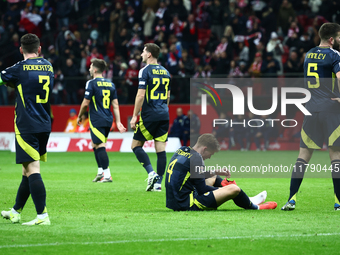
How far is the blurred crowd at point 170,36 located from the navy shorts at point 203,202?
14.2 m

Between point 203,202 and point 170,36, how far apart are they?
55.0 feet

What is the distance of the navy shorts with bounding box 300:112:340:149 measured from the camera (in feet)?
23.4

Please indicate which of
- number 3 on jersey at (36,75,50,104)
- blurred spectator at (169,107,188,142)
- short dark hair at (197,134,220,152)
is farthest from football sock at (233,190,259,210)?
blurred spectator at (169,107,188,142)

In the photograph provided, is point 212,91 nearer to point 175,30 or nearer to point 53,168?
point 175,30

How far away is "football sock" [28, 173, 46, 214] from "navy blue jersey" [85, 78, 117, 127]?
17.4 feet

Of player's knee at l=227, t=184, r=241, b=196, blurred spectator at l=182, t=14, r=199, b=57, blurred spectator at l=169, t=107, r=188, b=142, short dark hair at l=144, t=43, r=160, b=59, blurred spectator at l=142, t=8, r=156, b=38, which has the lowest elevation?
blurred spectator at l=169, t=107, r=188, b=142

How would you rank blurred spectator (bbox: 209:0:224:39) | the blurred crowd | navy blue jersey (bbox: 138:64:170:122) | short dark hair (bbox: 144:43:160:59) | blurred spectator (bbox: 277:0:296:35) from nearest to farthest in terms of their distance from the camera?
short dark hair (bbox: 144:43:160:59) → navy blue jersey (bbox: 138:64:170:122) → the blurred crowd → blurred spectator (bbox: 277:0:296:35) → blurred spectator (bbox: 209:0:224:39)

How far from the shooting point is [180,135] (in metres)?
21.9

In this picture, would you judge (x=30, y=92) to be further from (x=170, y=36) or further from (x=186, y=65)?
(x=170, y=36)

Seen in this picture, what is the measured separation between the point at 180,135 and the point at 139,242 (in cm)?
1672

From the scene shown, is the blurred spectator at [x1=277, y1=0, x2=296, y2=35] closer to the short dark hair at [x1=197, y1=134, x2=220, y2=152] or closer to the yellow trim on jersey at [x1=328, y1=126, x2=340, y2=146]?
the yellow trim on jersey at [x1=328, y1=126, x2=340, y2=146]

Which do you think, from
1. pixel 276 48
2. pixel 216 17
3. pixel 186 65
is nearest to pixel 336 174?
pixel 186 65

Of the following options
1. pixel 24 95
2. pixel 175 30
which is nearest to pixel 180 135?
pixel 175 30

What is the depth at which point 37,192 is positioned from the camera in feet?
19.5
